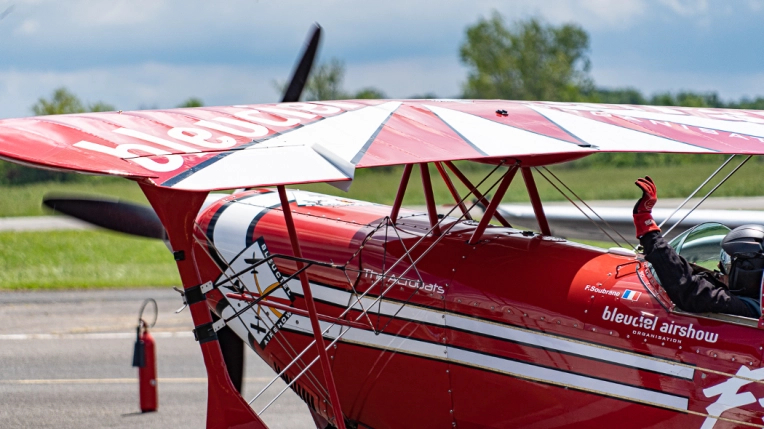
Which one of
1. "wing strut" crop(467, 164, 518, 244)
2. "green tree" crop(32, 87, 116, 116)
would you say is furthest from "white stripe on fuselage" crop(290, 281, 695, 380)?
"green tree" crop(32, 87, 116, 116)

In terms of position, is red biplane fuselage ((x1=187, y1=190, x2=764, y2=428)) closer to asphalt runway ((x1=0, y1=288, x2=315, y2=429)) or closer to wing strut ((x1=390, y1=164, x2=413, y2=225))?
wing strut ((x1=390, y1=164, x2=413, y2=225))

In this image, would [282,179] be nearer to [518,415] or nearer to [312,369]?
[518,415]

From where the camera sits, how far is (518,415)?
481cm

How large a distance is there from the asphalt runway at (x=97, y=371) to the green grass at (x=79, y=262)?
2072mm

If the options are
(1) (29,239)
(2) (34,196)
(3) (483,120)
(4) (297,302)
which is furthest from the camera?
(2) (34,196)

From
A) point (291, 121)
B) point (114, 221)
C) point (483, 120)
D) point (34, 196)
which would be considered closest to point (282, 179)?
point (291, 121)

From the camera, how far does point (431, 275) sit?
206 inches

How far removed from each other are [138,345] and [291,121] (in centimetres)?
430

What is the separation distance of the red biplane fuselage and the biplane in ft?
0.03

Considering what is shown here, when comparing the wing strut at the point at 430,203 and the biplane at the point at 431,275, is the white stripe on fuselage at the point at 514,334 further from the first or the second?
the wing strut at the point at 430,203

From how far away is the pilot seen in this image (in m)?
4.23

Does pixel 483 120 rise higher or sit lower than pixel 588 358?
higher

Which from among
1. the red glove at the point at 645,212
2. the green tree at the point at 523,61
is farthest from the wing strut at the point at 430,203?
the green tree at the point at 523,61

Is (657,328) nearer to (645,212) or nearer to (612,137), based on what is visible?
(645,212)
